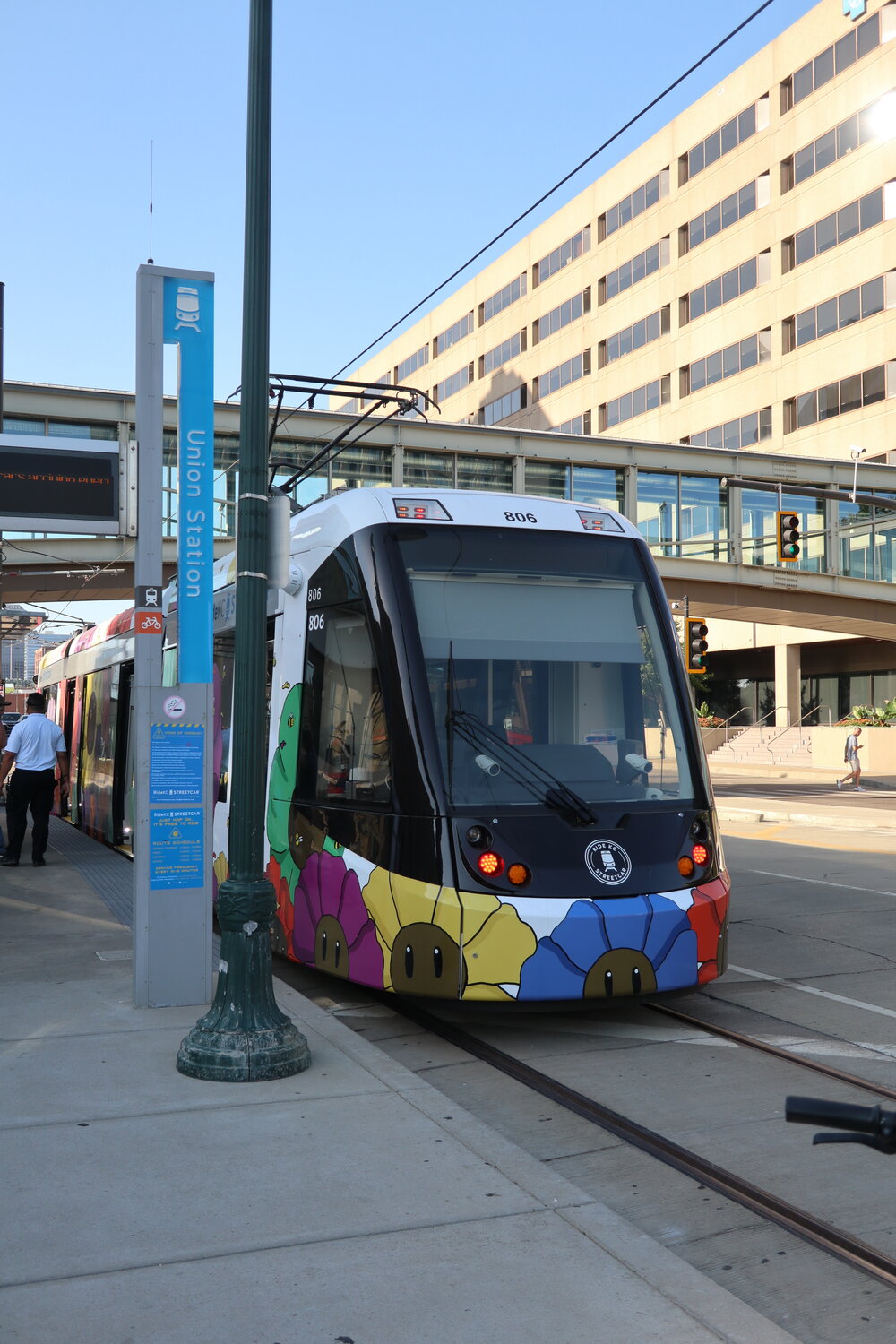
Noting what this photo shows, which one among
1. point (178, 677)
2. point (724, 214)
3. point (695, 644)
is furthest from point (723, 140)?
point (178, 677)

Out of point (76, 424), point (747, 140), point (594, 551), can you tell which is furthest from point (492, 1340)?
point (747, 140)

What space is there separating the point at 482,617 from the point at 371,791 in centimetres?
118

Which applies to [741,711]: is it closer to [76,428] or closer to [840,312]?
[840,312]

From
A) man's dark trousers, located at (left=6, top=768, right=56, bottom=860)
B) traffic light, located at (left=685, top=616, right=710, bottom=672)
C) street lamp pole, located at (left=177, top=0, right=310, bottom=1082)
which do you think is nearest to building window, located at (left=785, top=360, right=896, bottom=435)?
traffic light, located at (left=685, top=616, right=710, bottom=672)

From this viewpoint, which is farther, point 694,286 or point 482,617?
point 694,286

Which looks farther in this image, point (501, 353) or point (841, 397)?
point (501, 353)

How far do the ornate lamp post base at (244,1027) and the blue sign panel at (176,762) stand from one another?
4.50 ft

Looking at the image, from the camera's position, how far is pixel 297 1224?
4.08 meters

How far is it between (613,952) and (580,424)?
64.1 m

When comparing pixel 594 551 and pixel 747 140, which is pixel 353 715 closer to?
pixel 594 551

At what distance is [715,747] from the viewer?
54.4 m

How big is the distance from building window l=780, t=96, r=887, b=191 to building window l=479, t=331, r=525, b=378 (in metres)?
22.5

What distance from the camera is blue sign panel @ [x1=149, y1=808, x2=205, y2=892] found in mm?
7277

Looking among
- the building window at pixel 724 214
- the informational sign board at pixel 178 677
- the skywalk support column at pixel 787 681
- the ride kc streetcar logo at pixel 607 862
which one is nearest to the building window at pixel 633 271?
the building window at pixel 724 214
